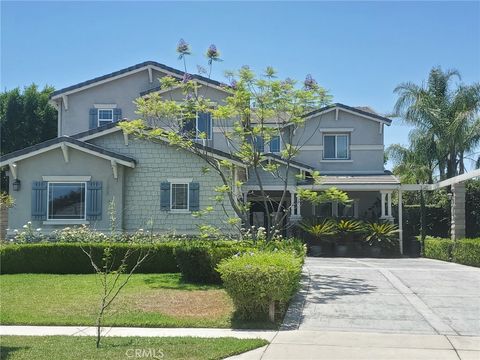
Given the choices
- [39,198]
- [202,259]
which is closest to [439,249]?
[202,259]

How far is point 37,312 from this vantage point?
10484 millimetres

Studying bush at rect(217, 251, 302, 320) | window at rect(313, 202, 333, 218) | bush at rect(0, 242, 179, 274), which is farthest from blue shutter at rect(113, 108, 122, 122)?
bush at rect(217, 251, 302, 320)

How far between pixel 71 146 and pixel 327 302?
41.2 ft

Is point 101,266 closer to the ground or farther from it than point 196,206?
closer to the ground

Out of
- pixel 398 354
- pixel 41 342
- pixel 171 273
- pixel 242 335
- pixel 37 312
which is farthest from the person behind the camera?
pixel 171 273

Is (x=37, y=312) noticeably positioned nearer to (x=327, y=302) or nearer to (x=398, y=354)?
(x=327, y=302)

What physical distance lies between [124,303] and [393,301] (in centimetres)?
550

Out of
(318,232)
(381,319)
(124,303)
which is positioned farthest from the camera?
(318,232)

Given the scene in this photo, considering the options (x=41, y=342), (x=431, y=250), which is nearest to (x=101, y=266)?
(x=41, y=342)

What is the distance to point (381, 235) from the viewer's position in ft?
74.4

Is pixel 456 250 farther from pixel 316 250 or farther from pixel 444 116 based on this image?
pixel 444 116

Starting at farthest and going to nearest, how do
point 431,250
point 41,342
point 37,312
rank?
point 431,250
point 37,312
point 41,342

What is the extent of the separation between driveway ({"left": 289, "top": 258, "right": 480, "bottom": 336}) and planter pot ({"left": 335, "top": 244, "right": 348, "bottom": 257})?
21.8ft

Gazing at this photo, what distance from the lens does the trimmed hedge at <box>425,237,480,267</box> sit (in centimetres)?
1798
